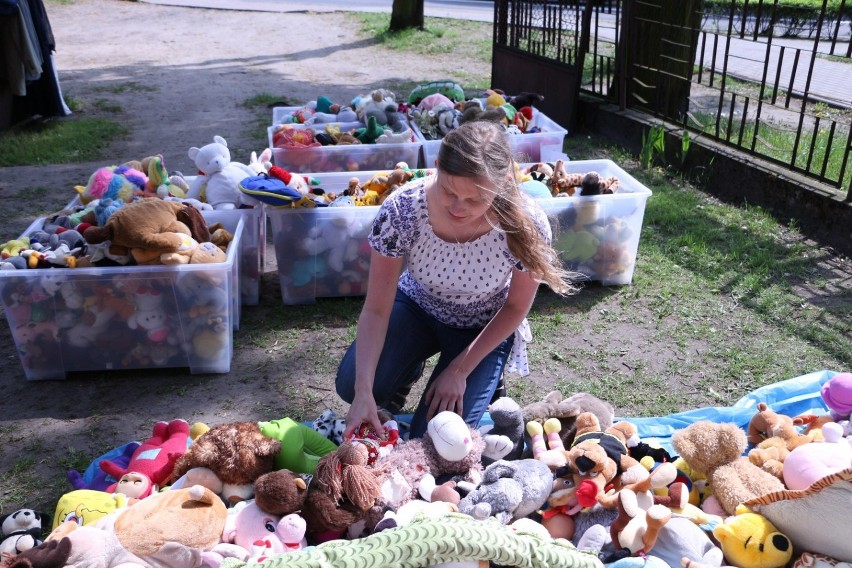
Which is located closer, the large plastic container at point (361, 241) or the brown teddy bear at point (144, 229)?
the brown teddy bear at point (144, 229)

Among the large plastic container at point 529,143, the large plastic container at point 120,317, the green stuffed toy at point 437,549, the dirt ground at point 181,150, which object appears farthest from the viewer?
the large plastic container at point 529,143

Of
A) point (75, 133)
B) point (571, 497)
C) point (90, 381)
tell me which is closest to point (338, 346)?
point (90, 381)

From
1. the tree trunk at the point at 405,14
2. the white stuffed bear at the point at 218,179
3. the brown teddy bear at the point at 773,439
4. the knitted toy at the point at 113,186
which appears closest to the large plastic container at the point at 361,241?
the white stuffed bear at the point at 218,179

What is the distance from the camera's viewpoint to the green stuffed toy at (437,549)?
1380 mm

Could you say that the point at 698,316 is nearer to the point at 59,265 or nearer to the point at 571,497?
the point at 571,497

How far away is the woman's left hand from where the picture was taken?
2055 mm

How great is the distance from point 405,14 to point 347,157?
24.0 ft

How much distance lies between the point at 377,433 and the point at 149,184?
2.00 meters

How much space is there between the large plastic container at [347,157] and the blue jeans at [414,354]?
78.4 inches

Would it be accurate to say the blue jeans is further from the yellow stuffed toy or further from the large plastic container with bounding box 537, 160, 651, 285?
the large plastic container with bounding box 537, 160, 651, 285

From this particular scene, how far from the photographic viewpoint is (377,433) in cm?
200

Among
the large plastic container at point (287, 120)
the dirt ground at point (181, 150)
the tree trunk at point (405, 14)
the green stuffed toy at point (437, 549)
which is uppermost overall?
the tree trunk at point (405, 14)

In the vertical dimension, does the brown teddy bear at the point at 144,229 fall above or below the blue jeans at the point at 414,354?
above

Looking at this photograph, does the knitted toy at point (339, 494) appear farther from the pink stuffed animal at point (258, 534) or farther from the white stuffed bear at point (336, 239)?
the white stuffed bear at point (336, 239)
